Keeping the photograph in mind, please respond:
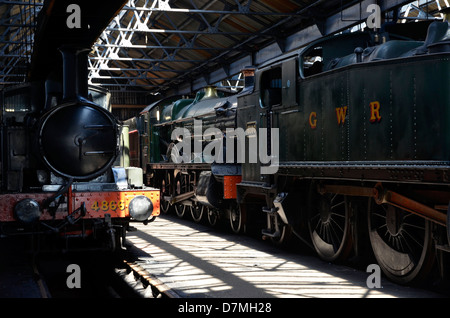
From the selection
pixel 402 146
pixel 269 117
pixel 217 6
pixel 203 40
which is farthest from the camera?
pixel 203 40

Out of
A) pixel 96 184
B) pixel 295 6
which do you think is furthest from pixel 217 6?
pixel 96 184

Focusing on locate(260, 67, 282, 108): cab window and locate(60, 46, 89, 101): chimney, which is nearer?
locate(60, 46, 89, 101): chimney

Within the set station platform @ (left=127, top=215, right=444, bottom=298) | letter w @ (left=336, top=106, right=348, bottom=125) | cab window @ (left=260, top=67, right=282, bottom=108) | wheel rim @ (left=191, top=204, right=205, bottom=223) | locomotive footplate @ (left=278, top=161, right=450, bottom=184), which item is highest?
cab window @ (left=260, top=67, right=282, bottom=108)

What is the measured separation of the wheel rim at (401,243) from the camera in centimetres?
662

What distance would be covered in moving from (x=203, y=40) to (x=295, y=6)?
7.45 m

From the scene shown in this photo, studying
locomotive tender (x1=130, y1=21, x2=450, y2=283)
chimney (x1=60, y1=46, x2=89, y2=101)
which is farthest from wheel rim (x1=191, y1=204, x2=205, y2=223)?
chimney (x1=60, y1=46, x2=89, y2=101)

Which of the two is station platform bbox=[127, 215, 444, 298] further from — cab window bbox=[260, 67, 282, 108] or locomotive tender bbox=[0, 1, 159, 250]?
cab window bbox=[260, 67, 282, 108]

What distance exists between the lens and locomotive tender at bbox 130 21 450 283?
→ 6242 millimetres

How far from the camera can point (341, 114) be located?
24.7ft

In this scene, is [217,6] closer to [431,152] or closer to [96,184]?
[96,184]

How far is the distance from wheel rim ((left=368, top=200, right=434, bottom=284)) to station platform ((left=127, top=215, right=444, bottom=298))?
19 centimetres
